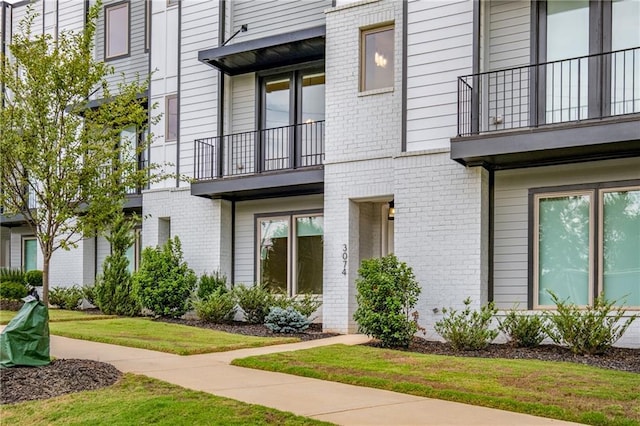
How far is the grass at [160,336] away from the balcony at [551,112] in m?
4.98

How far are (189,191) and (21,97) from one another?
25.6 ft

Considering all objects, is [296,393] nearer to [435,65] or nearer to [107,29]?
[435,65]

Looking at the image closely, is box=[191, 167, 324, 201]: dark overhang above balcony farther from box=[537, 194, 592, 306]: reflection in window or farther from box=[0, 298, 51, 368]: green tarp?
box=[0, 298, 51, 368]: green tarp

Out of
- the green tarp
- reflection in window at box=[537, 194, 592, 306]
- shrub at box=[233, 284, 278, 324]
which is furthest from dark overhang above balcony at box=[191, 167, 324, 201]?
the green tarp

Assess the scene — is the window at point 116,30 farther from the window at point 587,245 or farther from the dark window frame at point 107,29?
the window at point 587,245

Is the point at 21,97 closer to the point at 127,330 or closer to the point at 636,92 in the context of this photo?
the point at 127,330

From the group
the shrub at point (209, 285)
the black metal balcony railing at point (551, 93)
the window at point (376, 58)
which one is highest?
the window at point (376, 58)

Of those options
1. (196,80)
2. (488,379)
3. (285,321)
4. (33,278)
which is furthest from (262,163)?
(488,379)

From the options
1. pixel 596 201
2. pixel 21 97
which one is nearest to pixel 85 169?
pixel 21 97

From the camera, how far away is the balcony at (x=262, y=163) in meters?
15.7

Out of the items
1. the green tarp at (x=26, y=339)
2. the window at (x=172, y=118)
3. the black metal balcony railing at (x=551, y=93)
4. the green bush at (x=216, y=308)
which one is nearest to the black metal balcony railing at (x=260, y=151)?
the window at (x=172, y=118)

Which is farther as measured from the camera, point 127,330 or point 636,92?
point 127,330

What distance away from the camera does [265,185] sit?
15875mm

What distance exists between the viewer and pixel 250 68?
1711cm
